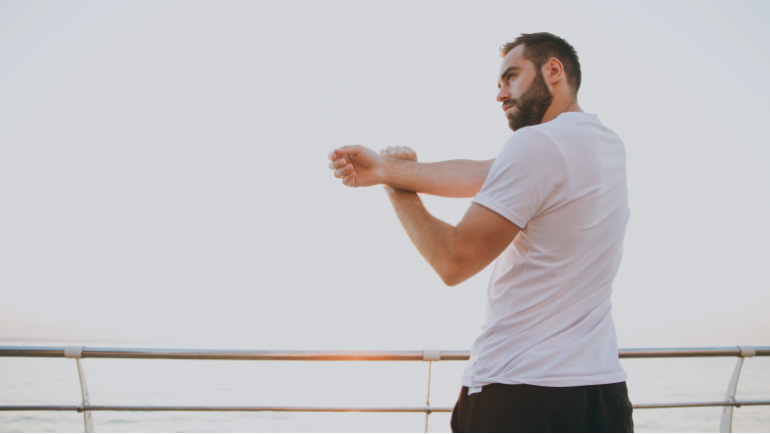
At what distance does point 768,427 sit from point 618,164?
12.4 meters

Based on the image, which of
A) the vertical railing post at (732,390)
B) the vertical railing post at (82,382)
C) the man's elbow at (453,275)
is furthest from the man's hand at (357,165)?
the vertical railing post at (732,390)

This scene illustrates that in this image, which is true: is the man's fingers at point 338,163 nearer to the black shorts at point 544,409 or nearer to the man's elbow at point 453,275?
the man's elbow at point 453,275

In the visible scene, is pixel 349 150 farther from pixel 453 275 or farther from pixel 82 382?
→ pixel 82 382

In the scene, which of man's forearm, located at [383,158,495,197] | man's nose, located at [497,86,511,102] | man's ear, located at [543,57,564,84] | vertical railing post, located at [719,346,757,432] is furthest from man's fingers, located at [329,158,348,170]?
vertical railing post, located at [719,346,757,432]

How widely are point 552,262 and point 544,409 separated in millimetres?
275

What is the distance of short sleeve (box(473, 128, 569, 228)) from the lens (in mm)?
842

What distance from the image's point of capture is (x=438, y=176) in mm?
1181

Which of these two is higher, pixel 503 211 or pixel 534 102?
pixel 534 102

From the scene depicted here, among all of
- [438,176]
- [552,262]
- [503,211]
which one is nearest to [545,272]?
[552,262]

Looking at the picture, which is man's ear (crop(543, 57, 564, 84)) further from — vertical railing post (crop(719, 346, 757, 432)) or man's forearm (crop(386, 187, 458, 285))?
vertical railing post (crop(719, 346, 757, 432))

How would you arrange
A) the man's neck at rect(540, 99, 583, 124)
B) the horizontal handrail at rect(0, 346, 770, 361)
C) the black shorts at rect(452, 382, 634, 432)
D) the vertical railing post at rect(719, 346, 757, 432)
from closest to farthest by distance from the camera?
1. the black shorts at rect(452, 382, 634, 432)
2. the man's neck at rect(540, 99, 583, 124)
3. the horizontal handrail at rect(0, 346, 770, 361)
4. the vertical railing post at rect(719, 346, 757, 432)

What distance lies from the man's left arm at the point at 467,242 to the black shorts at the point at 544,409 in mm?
235

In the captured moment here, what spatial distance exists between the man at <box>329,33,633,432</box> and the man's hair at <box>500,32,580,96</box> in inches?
9.2

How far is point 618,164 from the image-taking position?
969 millimetres
